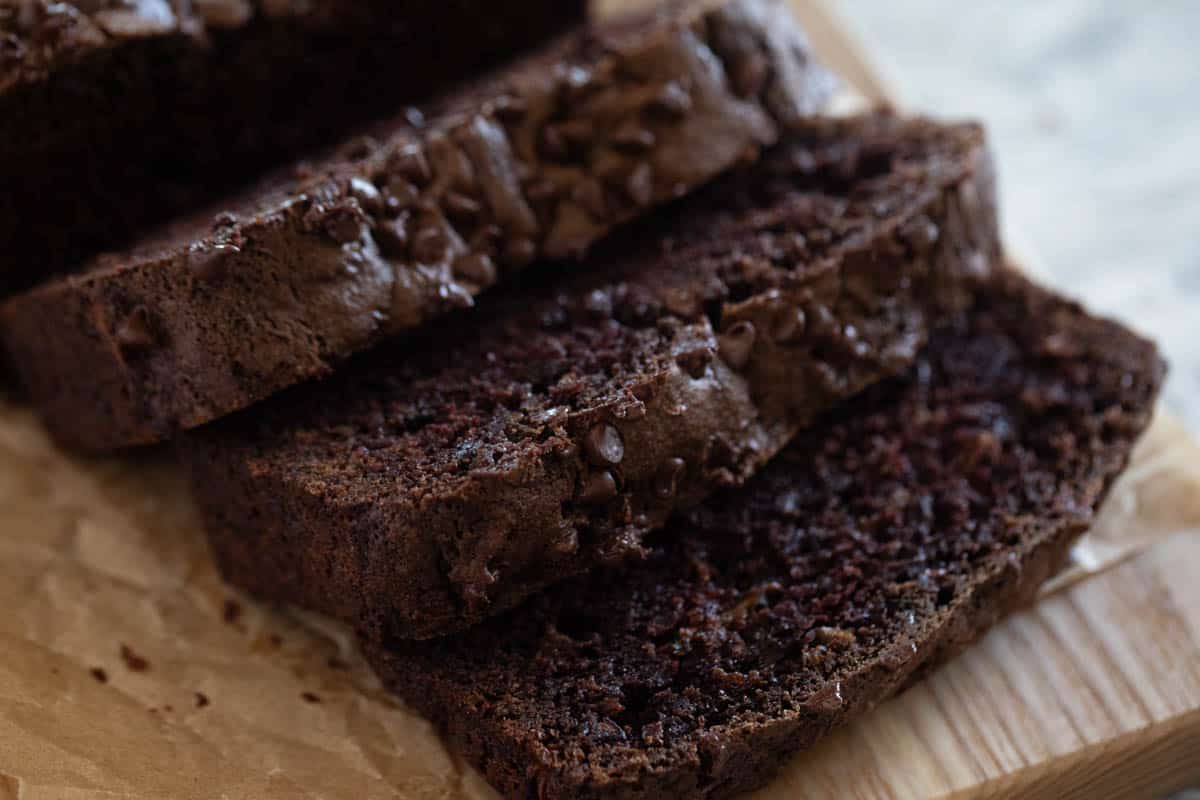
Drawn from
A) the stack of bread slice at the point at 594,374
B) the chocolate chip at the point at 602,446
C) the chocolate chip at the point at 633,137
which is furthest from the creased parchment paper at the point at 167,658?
the chocolate chip at the point at 633,137

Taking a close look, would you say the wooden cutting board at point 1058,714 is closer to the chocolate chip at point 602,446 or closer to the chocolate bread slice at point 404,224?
the chocolate chip at point 602,446

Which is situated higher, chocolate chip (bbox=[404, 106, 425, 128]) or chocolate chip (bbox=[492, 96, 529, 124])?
chocolate chip (bbox=[404, 106, 425, 128])

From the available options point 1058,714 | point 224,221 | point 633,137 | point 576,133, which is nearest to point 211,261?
point 224,221

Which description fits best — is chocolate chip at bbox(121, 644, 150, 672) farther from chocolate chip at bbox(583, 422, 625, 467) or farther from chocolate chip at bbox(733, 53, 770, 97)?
chocolate chip at bbox(733, 53, 770, 97)

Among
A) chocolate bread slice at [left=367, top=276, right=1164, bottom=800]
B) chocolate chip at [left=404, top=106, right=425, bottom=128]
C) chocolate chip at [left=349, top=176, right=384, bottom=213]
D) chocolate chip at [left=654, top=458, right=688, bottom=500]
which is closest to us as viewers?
chocolate bread slice at [left=367, top=276, right=1164, bottom=800]

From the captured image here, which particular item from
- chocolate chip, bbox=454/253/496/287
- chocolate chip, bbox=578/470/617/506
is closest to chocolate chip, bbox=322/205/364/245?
chocolate chip, bbox=454/253/496/287

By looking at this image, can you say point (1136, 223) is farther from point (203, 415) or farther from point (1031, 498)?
point (203, 415)

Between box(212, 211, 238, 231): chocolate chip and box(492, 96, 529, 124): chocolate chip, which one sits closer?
box(212, 211, 238, 231): chocolate chip
